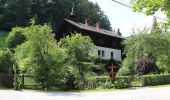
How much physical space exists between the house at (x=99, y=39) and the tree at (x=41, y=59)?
2649cm

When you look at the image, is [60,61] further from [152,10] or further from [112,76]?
[152,10]

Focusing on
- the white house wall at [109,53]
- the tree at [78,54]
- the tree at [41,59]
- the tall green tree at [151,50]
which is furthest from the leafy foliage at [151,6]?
the white house wall at [109,53]

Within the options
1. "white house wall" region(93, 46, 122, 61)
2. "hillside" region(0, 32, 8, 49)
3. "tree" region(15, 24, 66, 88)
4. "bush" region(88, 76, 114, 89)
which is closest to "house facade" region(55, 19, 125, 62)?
"white house wall" region(93, 46, 122, 61)

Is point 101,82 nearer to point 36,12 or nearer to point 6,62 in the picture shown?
point 6,62

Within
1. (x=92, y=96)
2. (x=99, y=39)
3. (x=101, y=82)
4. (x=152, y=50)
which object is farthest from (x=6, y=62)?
(x=99, y=39)

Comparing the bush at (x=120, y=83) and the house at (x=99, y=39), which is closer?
the bush at (x=120, y=83)

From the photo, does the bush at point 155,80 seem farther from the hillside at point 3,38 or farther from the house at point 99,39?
the hillside at point 3,38

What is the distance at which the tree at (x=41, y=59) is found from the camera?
31.6m

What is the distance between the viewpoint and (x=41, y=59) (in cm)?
3162

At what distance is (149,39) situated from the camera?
5469 centimetres

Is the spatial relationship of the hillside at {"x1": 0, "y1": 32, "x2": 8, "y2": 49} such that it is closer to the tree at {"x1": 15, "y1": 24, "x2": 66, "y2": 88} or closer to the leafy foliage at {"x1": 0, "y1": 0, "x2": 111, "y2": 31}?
the leafy foliage at {"x1": 0, "y1": 0, "x2": 111, "y2": 31}

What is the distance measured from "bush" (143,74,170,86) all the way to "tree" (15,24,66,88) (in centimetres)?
1096

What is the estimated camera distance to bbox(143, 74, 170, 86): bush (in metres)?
38.8

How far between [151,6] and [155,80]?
2191 centimetres
